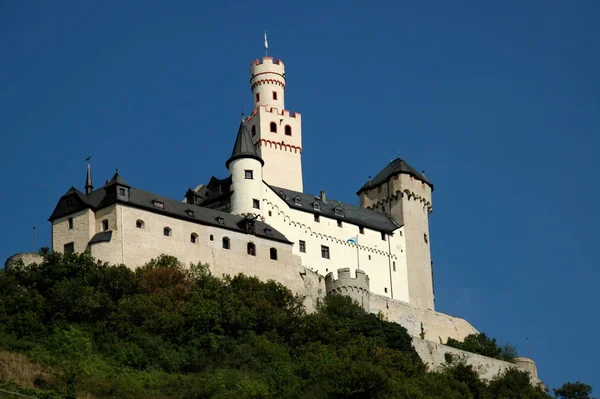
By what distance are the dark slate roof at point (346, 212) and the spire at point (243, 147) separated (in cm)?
273

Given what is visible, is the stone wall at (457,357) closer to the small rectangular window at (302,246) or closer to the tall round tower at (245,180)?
the small rectangular window at (302,246)

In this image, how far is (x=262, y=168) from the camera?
309 feet

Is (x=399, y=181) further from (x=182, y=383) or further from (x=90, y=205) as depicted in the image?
(x=182, y=383)

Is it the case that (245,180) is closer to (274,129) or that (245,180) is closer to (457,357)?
(274,129)

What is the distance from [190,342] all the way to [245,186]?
649 inches

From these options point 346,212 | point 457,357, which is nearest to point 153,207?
point 346,212

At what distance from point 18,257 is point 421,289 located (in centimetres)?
2824

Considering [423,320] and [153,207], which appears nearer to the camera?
[153,207]

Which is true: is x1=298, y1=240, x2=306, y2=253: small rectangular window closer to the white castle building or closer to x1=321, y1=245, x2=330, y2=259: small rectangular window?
the white castle building

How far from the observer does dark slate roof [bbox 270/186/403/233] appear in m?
92.2

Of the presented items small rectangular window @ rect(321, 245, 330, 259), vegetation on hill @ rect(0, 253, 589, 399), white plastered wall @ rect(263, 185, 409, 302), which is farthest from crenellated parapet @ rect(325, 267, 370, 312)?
small rectangular window @ rect(321, 245, 330, 259)

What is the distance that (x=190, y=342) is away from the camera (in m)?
74.8

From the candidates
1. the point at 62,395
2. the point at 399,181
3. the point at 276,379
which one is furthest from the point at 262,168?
the point at 62,395

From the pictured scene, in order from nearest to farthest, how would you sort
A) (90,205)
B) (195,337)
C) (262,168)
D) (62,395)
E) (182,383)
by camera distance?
1. (62,395)
2. (182,383)
3. (195,337)
4. (90,205)
5. (262,168)
